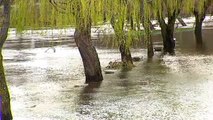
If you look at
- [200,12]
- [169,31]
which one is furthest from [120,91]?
[200,12]

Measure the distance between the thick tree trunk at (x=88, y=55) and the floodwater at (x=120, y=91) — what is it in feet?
1.38

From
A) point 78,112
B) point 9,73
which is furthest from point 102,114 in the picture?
point 9,73

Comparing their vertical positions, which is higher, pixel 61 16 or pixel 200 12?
pixel 61 16

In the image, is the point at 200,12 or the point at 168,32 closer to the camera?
the point at 168,32

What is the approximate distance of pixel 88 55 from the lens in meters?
16.8

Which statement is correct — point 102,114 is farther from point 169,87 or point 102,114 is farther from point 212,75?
point 212,75

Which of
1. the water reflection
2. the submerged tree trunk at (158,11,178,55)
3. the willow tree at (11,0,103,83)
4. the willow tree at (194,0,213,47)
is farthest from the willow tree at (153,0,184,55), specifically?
the water reflection

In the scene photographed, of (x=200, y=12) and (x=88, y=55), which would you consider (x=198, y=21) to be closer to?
(x=200, y=12)

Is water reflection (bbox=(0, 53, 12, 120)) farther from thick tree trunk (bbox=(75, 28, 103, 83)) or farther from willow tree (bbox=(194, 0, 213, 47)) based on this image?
willow tree (bbox=(194, 0, 213, 47))

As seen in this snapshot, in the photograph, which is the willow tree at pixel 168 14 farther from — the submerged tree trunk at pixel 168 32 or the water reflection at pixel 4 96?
the water reflection at pixel 4 96

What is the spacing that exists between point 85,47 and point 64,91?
2.02 meters

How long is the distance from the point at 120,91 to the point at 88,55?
2.46m

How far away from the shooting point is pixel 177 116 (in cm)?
1102

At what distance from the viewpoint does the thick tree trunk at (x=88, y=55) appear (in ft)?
54.1
